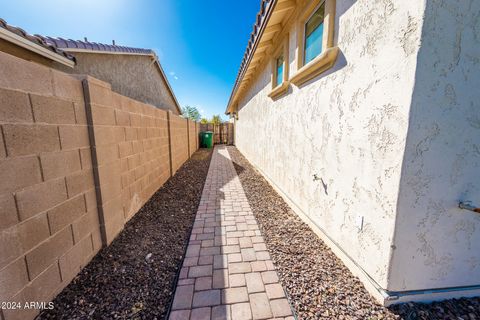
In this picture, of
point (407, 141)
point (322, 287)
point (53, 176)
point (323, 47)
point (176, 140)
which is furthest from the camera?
point (176, 140)

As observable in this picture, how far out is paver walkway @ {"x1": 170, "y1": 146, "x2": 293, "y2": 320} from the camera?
61.9 inches

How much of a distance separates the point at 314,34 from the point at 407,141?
2293 millimetres

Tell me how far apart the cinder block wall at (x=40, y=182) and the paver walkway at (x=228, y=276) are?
1110 mm

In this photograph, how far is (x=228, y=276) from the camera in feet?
6.36

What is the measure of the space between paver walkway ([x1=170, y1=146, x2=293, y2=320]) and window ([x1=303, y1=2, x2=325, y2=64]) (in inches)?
115

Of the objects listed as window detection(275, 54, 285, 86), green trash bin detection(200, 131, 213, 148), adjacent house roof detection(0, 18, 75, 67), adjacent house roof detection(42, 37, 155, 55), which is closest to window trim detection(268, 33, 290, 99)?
window detection(275, 54, 285, 86)

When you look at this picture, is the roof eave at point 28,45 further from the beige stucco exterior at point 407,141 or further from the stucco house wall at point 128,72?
the beige stucco exterior at point 407,141

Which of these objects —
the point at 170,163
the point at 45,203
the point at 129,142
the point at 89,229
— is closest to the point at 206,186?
the point at 170,163

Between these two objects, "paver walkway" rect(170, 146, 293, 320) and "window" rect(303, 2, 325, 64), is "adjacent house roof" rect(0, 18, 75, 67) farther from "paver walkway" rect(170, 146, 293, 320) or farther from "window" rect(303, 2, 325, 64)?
"window" rect(303, 2, 325, 64)

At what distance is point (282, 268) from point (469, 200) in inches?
69.1

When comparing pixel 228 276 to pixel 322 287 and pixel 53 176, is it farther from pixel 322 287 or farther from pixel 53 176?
pixel 53 176

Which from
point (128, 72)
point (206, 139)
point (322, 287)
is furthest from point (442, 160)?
point (206, 139)

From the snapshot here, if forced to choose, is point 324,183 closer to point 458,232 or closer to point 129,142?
point 458,232

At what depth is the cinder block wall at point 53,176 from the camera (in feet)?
4.13
